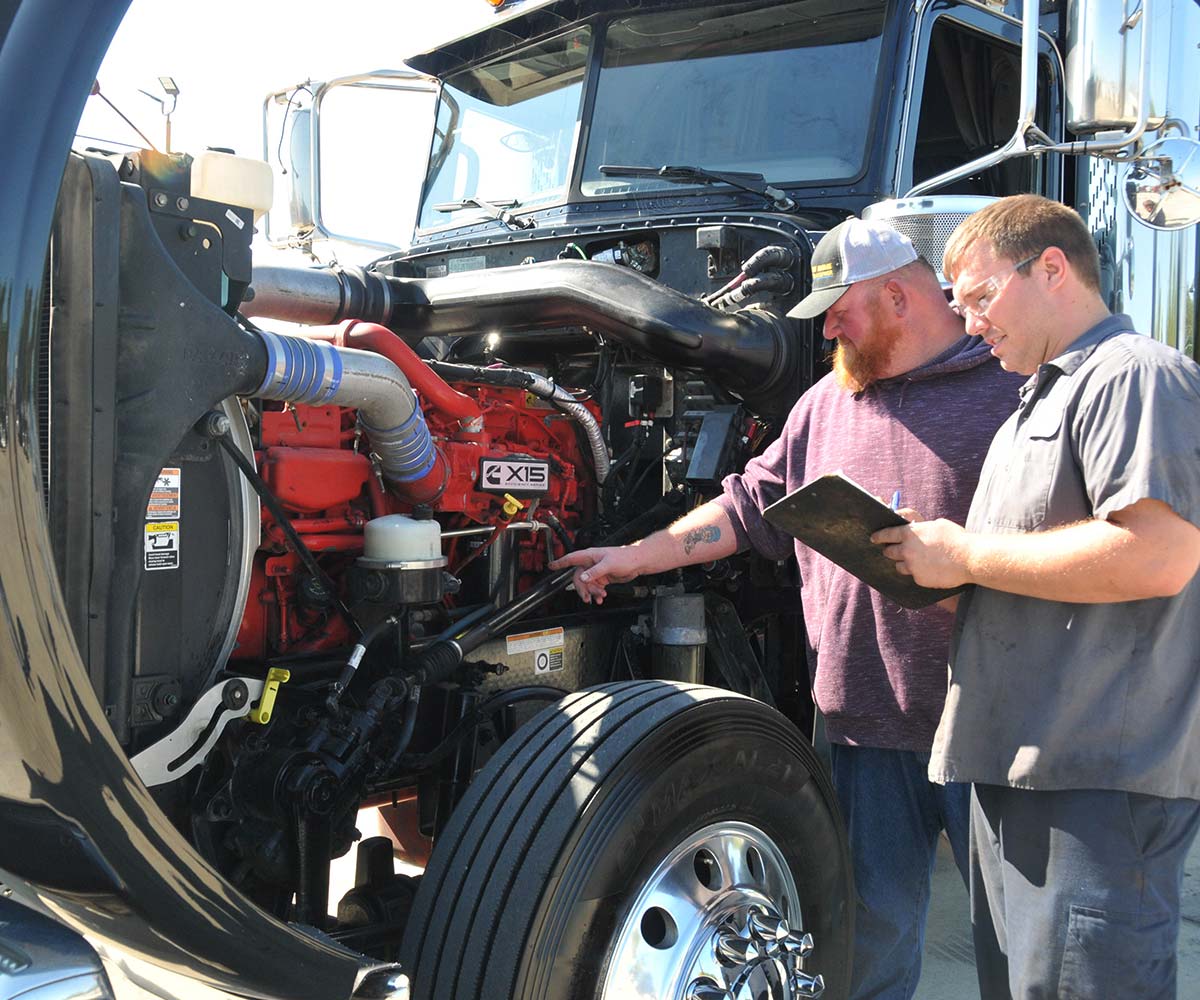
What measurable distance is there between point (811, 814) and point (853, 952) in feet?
1.33

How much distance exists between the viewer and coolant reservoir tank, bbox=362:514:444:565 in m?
2.52

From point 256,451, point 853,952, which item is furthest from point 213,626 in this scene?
point 853,952

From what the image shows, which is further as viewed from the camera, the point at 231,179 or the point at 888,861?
the point at 888,861

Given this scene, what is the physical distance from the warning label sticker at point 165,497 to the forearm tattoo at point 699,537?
125 centimetres

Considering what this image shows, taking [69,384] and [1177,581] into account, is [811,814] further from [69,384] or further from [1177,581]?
[69,384]

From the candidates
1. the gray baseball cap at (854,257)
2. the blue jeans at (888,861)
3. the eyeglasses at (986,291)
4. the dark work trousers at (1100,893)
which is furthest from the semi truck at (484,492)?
the eyeglasses at (986,291)

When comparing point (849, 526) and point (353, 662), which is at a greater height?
point (849, 526)

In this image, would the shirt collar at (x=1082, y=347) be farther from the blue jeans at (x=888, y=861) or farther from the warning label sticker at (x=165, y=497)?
the warning label sticker at (x=165, y=497)

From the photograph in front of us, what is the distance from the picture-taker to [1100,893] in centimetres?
202

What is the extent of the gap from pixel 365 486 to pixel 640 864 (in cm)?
101

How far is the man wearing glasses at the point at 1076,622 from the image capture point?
1942mm

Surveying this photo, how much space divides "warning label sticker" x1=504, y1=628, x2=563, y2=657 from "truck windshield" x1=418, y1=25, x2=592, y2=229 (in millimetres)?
1688

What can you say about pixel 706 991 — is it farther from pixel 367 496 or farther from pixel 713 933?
pixel 367 496

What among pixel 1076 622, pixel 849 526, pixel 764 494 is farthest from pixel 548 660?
pixel 1076 622
